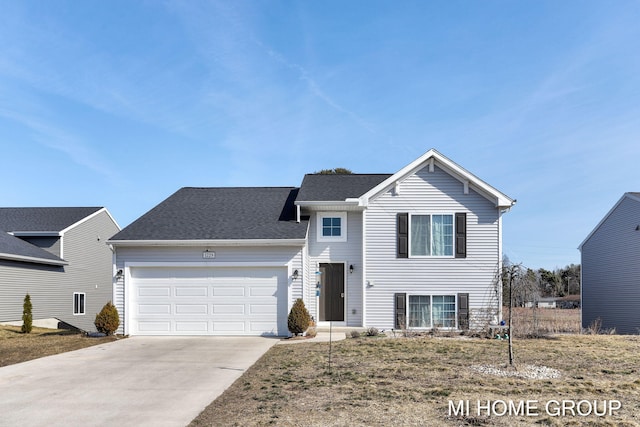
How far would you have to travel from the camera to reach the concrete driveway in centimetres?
724

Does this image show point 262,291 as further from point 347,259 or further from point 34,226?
point 34,226

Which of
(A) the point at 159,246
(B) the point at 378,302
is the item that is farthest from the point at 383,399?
(A) the point at 159,246

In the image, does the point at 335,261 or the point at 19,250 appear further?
the point at 19,250

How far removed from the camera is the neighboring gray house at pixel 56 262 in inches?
886

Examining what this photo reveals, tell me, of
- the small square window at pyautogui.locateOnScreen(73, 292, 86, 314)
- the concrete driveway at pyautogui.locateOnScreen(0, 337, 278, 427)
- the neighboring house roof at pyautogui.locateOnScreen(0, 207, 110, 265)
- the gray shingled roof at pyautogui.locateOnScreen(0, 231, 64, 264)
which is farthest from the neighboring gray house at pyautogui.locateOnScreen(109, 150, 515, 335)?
the small square window at pyautogui.locateOnScreen(73, 292, 86, 314)

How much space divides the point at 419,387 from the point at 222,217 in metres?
11.4

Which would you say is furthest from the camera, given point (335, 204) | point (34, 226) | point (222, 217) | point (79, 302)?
point (79, 302)

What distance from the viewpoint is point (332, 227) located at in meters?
17.9

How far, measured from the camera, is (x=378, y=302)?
56.6ft

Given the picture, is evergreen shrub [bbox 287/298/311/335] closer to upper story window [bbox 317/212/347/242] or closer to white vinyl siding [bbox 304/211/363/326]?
white vinyl siding [bbox 304/211/363/326]

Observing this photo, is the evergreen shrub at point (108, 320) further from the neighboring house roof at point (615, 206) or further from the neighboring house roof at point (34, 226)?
the neighboring house roof at point (615, 206)

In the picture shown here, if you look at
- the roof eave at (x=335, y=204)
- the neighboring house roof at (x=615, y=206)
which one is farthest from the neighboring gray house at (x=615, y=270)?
the roof eave at (x=335, y=204)

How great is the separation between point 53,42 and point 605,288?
2425 centimetres

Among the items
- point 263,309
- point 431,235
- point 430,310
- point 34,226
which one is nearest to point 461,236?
point 431,235
